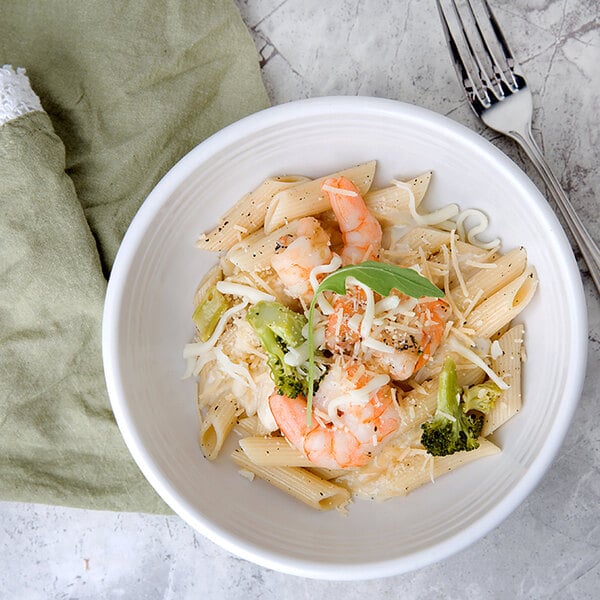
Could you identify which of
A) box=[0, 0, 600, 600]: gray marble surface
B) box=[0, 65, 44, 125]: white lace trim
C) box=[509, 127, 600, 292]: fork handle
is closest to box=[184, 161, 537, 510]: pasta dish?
box=[509, 127, 600, 292]: fork handle

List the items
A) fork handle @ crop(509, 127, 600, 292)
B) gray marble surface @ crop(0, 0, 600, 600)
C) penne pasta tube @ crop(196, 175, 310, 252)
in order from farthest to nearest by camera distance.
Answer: gray marble surface @ crop(0, 0, 600, 600) → fork handle @ crop(509, 127, 600, 292) → penne pasta tube @ crop(196, 175, 310, 252)

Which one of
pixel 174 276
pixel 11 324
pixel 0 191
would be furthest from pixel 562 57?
pixel 11 324

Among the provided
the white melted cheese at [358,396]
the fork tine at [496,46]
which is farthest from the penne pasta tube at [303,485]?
the fork tine at [496,46]

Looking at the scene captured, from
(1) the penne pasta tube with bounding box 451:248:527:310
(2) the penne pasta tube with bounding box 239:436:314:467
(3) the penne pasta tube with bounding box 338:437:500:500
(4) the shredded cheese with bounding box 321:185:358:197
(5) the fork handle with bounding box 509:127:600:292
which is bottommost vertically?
(2) the penne pasta tube with bounding box 239:436:314:467

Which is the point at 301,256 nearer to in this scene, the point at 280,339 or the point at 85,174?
the point at 280,339

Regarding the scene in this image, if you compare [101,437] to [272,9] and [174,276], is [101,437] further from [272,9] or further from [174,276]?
[272,9]

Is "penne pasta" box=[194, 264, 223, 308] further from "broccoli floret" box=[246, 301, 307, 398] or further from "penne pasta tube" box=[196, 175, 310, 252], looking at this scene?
"broccoli floret" box=[246, 301, 307, 398]

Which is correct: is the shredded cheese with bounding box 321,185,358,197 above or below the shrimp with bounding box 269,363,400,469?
above
